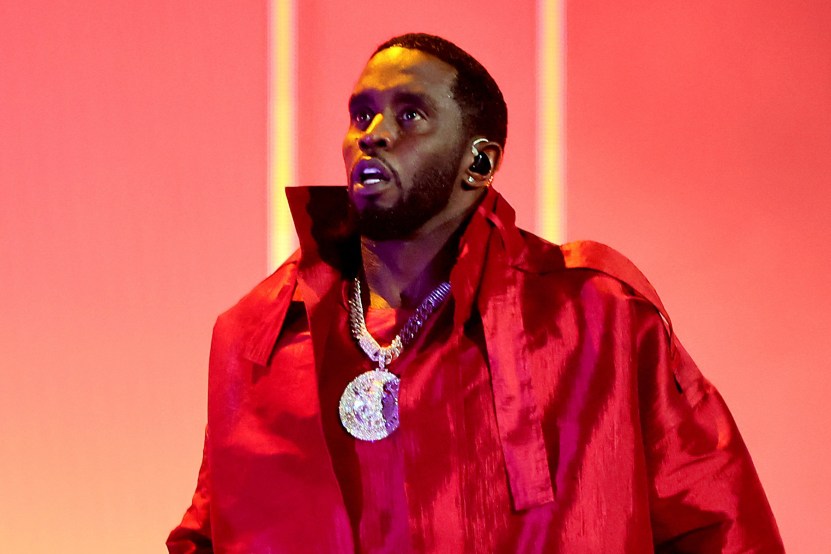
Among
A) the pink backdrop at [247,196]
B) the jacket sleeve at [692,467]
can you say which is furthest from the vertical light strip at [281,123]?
the jacket sleeve at [692,467]

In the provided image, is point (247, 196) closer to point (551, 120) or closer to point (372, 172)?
point (551, 120)

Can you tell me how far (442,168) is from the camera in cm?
115

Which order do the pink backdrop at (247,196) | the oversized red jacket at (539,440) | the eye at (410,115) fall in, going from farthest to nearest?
1. the pink backdrop at (247,196)
2. the eye at (410,115)
3. the oversized red jacket at (539,440)

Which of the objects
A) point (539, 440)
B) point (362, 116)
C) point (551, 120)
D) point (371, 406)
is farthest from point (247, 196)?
point (539, 440)

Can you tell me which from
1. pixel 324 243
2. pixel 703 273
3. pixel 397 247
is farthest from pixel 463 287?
pixel 703 273

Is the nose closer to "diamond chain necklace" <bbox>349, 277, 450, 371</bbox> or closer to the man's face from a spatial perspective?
the man's face

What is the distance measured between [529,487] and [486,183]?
14.0 inches

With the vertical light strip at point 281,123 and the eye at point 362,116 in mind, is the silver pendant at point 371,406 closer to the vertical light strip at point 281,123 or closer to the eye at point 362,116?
the eye at point 362,116

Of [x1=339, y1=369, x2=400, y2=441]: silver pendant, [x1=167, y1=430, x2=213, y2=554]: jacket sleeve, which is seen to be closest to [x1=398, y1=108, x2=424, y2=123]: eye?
[x1=339, y1=369, x2=400, y2=441]: silver pendant

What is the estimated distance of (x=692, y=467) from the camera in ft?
3.55

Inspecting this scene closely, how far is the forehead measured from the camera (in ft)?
3.81

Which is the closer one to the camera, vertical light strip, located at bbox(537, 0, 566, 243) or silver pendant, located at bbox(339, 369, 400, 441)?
silver pendant, located at bbox(339, 369, 400, 441)

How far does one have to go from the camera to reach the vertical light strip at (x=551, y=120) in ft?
6.40

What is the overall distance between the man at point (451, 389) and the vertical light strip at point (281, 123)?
734 mm
